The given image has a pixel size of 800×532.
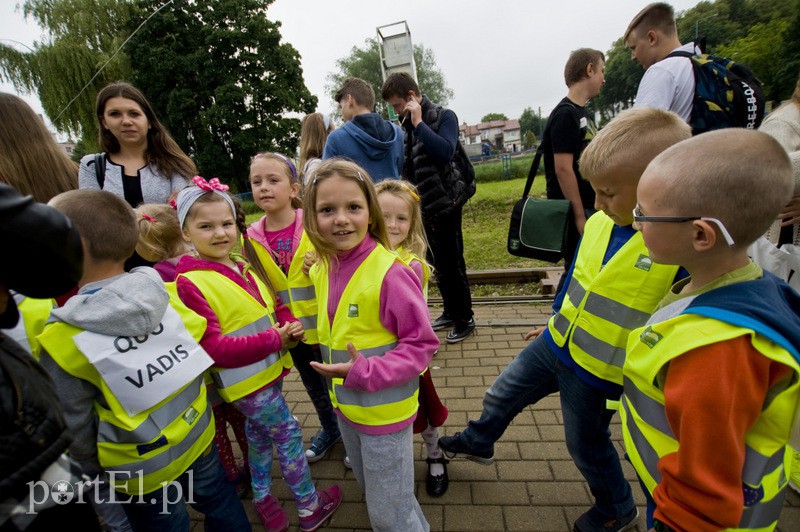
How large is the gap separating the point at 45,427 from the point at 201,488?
1193 mm

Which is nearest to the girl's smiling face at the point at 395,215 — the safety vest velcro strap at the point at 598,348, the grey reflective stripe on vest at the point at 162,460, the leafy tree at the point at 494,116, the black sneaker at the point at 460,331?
the safety vest velcro strap at the point at 598,348

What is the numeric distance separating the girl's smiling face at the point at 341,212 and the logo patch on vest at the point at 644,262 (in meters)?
1.05

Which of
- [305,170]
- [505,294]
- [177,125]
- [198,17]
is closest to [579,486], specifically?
[305,170]

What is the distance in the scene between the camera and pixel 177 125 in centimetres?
2717

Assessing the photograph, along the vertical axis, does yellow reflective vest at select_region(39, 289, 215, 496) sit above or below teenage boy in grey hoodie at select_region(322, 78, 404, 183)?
below

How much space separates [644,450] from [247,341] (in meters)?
1.65

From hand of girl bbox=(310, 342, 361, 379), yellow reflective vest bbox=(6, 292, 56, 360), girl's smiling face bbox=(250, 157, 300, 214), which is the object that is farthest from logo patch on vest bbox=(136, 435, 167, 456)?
girl's smiling face bbox=(250, 157, 300, 214)

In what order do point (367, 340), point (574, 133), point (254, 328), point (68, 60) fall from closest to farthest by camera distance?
point (367, 340) → point (254, 328) → point (574, 133) → point (68, 60)

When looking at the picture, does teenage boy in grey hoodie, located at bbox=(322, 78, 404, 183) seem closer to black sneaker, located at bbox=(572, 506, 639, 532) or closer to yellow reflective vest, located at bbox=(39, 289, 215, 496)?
yellow reflective vest, located at bbox=(39, 289, 215, 496)

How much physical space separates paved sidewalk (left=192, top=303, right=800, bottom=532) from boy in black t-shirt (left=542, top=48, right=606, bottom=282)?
141cm

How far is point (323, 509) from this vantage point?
2.16 m

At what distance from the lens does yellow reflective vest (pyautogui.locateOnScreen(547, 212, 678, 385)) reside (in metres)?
1.41

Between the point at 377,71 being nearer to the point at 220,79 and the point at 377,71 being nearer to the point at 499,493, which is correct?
the point at 220,79

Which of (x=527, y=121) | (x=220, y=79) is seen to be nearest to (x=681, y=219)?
(x=220, y=79)
